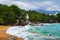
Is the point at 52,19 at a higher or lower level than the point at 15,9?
lower

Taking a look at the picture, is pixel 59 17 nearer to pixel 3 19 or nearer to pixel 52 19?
pixel 52 19

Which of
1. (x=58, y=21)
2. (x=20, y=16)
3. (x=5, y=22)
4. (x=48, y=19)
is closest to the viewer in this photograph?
(x=5, y=22)

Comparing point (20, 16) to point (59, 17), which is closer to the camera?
point (20, 16)

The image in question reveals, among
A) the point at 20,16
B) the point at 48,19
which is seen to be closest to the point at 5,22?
the point at 20,16

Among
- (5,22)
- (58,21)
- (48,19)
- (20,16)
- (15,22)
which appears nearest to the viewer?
(5,22)

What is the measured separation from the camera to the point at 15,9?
97.9 m

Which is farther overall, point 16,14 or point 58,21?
point 58,21

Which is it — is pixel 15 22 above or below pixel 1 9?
below

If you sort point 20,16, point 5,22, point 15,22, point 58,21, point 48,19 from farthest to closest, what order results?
point 58,21 → point 48,19 → point 20,16 → point 15,22 → point 5,22

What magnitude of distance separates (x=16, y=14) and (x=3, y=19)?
1735 centimetres

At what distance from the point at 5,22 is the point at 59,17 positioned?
9250cm

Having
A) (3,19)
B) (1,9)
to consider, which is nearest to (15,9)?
(1,9)

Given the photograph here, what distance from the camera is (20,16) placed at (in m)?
95.4

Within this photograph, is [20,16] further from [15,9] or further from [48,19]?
[48,19]
